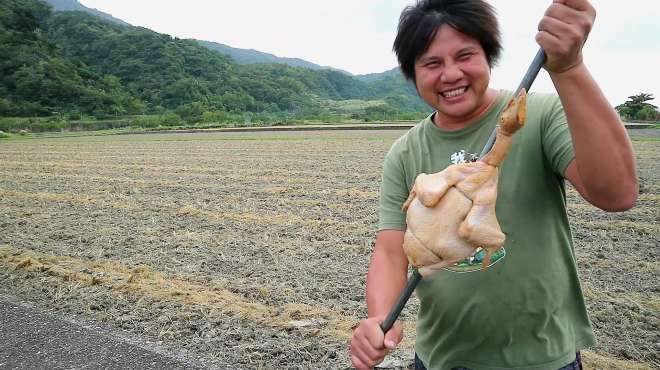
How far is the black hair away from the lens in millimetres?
1638

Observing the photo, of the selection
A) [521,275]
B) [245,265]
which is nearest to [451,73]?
[521,275]

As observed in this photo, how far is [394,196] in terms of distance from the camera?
6.46 ft

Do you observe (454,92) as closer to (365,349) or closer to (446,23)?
(446,23)

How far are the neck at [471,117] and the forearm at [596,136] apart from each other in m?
0.39

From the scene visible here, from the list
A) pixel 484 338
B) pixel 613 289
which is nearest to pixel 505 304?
pixel 484 338

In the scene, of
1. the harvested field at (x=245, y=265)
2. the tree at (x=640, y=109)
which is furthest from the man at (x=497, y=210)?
the tree at (x=640, y=109)

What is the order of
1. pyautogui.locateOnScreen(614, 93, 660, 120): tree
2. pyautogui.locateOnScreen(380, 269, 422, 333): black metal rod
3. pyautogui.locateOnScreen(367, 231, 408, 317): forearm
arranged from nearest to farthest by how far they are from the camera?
1. pyautogui.locateOnScreen(380, 269, 422, 333): black metal rod
2. pyautogui.locateOnScreen(367, 231, 408, 317): forearm
3. pyautogui.locateOnScreen(614, 93, 660, 120): tree

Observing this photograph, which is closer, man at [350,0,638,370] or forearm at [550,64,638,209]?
forearm at [550,64,638,209]

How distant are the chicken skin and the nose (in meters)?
0.41

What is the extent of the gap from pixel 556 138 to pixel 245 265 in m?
5.04

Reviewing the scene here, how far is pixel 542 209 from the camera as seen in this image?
1698 millimetres

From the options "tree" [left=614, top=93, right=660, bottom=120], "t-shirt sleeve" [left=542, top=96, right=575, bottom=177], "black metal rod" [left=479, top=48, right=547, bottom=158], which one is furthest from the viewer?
"tree" [left=614, top=93, right=660, bottom=120]

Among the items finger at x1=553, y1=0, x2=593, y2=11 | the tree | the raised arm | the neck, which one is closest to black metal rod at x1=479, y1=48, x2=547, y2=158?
the raised arm

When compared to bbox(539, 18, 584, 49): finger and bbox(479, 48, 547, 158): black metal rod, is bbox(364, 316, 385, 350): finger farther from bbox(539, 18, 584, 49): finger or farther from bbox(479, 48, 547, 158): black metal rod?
bbox(539, 18, 584, 49): finger
